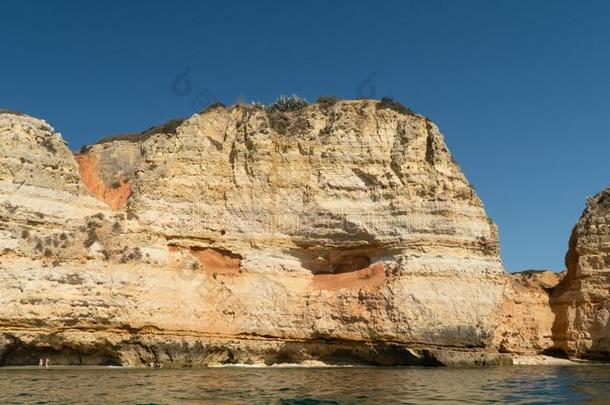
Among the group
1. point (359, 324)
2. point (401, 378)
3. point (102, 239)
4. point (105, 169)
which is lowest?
point (401, 378)

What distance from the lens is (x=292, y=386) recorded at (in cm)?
1538

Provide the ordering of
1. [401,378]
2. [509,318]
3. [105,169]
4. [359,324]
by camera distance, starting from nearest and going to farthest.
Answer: [401,378] → [359,324] → [105,169] → [509,318]

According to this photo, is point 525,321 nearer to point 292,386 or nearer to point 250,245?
point 250,245

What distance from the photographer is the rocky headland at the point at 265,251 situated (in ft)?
69.5

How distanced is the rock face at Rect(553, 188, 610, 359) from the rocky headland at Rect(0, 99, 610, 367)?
0.21 ft

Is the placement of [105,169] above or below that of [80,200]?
above

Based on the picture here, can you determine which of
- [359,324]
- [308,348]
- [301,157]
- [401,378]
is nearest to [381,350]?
[359,324]

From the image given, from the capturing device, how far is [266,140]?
1025 inches

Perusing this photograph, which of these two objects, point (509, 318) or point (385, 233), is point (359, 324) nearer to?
point (385, 233)

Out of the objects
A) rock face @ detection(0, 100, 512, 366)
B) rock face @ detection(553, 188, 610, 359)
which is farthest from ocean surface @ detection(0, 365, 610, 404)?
rock face @ detection(553, 188, 610, 359)

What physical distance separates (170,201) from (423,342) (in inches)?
417

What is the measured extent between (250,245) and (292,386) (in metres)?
9.99

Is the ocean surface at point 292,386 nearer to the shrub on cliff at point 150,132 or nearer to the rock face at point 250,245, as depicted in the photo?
the rock face at point 250,245

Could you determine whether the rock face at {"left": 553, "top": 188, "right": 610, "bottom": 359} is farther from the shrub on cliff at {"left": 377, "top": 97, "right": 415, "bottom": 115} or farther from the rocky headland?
the shrub on cliff at {"left": 377, "top": 97, "right": 415, "bottom": 115}
